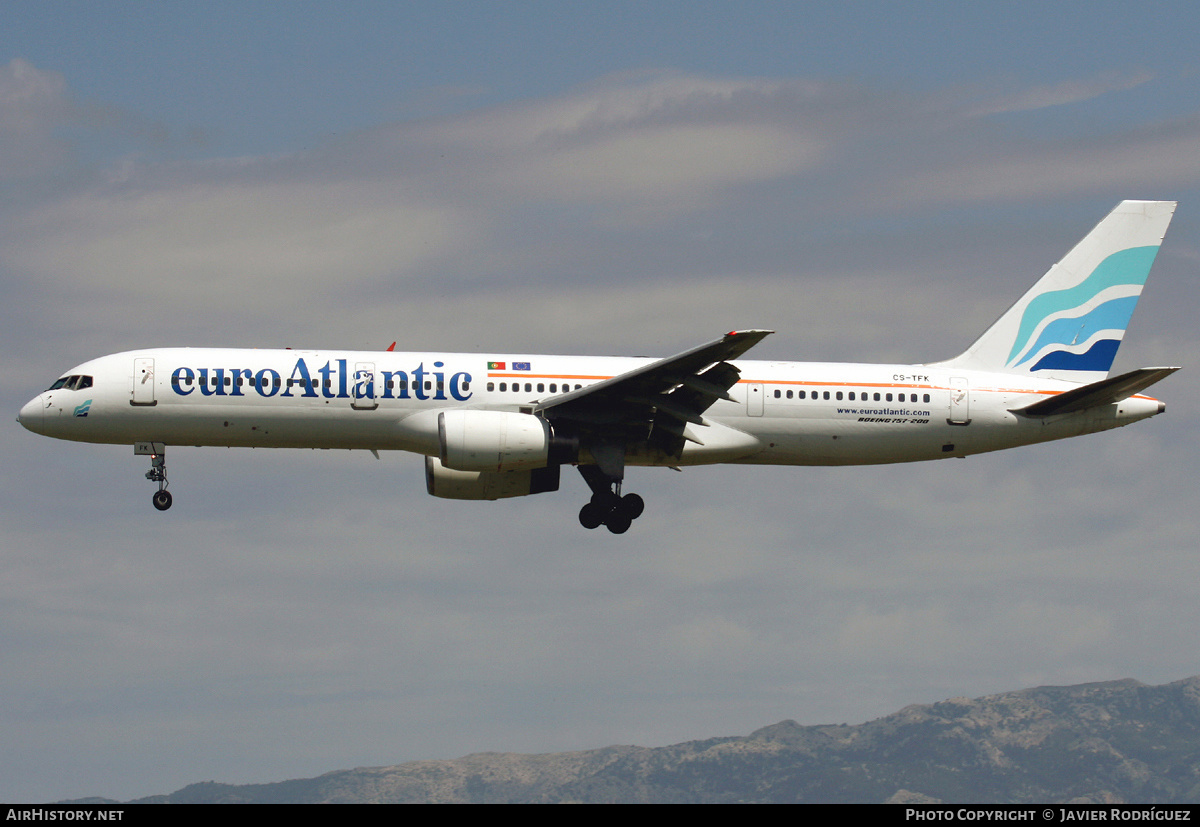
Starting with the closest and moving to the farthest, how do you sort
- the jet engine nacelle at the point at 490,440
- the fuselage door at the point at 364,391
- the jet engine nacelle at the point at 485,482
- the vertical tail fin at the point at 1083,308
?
1. the jet engine nacelle at the point at 490,440
2. the fuselage door at the point at 364,391
3. the jet engine nacelle at the point at 485,482
4. the vertical tail fin at the point at 1083,308

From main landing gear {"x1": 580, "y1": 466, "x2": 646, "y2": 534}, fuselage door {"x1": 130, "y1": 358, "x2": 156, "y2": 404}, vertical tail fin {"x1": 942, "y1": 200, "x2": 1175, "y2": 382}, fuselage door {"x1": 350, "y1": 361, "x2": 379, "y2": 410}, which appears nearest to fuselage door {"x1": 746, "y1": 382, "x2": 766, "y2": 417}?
main landing gear {"x1": 580, "y1": 466, "x2": 646, "y2": 534}

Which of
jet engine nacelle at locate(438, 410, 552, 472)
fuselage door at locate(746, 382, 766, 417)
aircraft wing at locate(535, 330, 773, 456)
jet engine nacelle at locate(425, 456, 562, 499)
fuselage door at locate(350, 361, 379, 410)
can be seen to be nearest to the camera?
aircraft wing at locate(535, 330, 773, 456)

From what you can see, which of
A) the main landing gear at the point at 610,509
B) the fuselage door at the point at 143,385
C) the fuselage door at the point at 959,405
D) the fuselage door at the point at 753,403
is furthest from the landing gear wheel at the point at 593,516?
the fuselage door at the point at 143,385

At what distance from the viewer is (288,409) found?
4075 centimetres

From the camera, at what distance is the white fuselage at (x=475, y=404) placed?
40.8 m

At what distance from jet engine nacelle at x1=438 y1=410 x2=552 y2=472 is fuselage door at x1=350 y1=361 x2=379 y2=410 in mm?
2101

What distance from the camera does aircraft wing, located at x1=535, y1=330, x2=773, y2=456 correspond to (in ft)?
129

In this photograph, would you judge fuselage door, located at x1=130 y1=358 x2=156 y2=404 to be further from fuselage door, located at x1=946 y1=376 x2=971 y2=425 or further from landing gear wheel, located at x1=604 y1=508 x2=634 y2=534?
fuselage door, located at x1=946 y1=376 x2=971 y2=425

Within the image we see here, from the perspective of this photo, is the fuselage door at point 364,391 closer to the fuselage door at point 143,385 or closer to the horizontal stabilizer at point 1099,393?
the fuselage door at point 143,385

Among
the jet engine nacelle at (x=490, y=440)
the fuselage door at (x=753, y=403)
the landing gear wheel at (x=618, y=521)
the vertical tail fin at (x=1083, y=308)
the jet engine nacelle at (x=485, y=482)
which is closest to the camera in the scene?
the jet engine nacelle at (x=490, y=440)

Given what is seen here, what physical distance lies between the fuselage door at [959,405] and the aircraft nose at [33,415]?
27.3 metres

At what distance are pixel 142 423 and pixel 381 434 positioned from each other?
6.84 meters
